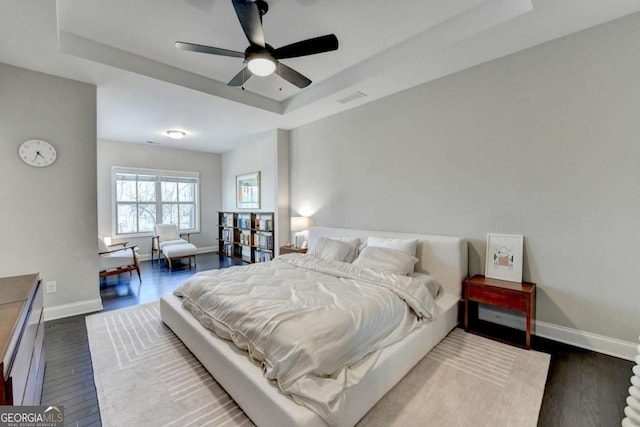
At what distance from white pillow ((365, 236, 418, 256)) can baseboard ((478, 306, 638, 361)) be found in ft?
3.50

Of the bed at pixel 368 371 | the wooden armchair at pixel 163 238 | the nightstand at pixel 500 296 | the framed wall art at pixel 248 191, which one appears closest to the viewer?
the bed at pixel 368 371

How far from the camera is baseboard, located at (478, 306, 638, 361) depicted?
2279 mm

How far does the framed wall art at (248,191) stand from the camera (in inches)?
247

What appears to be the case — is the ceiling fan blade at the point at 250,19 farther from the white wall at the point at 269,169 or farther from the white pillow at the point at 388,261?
the white wall at the point at 269,169

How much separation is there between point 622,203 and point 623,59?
47.1 inches

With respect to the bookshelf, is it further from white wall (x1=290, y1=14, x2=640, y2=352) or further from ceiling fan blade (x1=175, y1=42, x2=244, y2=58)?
ceiling fan blade (x1=175, y1=42, x2=244, y2=58)

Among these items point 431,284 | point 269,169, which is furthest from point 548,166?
point 269,169

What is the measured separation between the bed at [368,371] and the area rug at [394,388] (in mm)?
88

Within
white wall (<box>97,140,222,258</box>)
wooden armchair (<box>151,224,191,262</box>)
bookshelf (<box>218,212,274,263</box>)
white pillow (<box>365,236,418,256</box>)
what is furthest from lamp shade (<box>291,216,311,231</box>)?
white wall (<box>97,140,222,258</box>)

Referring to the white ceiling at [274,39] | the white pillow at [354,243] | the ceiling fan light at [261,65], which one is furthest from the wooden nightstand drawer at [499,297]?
the ceiling fan light at [261,65]

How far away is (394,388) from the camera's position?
6.30ft

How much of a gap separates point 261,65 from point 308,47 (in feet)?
1.45

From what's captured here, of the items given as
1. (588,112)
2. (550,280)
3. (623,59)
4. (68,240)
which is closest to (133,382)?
(68,240)

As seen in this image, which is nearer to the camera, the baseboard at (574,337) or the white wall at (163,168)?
the baseboard at (574,337)
